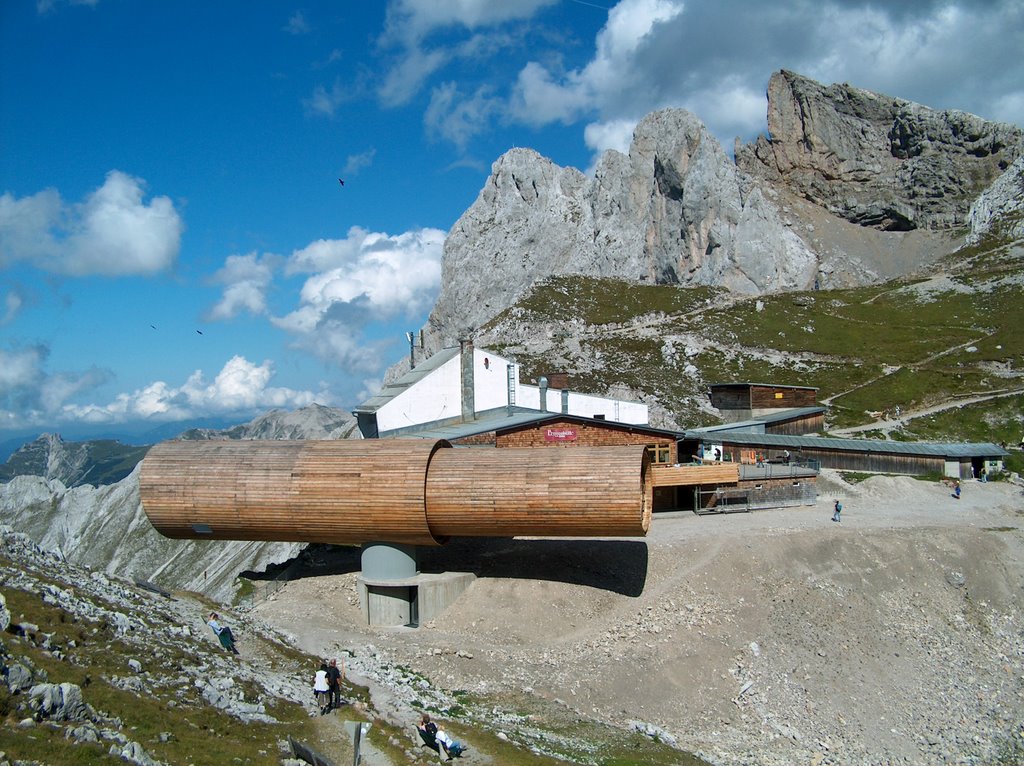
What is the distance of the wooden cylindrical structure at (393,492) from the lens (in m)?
26.9

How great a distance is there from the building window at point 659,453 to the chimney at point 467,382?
549 inches

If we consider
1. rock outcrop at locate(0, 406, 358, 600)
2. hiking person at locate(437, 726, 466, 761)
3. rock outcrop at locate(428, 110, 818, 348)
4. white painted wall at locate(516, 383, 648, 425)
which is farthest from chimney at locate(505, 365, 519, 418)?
rock outcrop at locate(428, 110, 818, 348)

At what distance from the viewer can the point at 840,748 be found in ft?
75.7

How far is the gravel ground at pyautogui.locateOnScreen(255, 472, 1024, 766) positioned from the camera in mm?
23467

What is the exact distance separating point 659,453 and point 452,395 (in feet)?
50.4

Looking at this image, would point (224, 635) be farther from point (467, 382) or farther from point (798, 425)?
point (798, 425)

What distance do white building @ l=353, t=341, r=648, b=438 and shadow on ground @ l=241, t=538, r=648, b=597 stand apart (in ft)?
50.6

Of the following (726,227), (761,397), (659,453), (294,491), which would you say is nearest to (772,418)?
(761,397)

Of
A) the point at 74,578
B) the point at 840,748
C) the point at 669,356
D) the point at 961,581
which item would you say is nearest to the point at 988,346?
the point at 669,356

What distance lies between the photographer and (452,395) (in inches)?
2023

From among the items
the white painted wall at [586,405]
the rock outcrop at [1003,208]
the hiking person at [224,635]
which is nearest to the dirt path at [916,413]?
the white painted wall at [586,405]

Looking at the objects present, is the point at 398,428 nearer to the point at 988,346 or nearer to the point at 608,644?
the point at 608,644

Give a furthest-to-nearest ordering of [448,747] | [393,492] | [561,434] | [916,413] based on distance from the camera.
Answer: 1. [916,413]
2. [561,434]
3. [393,492]
4. [448,747]

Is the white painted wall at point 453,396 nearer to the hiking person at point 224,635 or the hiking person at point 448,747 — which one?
the hiking person at point 224,635
